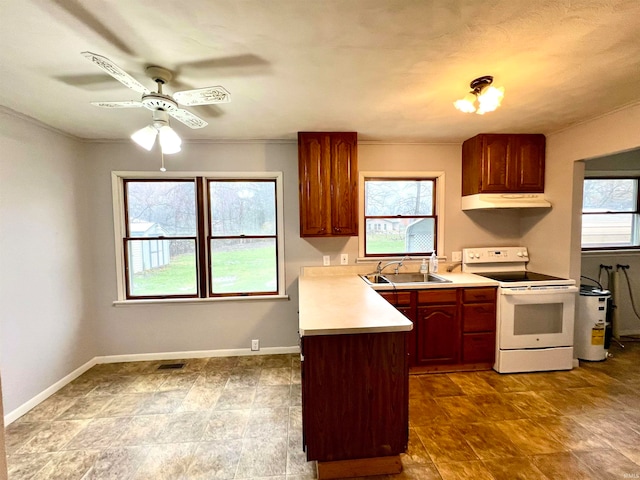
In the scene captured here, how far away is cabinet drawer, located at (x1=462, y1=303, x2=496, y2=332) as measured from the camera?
280 cm

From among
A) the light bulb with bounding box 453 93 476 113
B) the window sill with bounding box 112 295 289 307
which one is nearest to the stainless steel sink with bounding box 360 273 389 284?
the window sill with bounding box 112 295 289 307

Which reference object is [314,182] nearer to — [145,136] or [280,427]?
[145,136]

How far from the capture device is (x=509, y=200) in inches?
118

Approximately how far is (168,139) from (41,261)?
6.06 ft

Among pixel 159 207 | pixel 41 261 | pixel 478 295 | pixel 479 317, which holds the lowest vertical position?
pixel 479 317

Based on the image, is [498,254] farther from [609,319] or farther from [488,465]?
[488,465]

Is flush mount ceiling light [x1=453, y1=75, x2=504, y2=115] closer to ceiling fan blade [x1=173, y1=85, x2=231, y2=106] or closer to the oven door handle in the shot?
ceiling fan blade [x1=173, y1=85, x2=231, y2=106]

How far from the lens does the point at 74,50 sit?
1.52 meters

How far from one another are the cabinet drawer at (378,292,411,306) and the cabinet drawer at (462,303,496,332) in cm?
58

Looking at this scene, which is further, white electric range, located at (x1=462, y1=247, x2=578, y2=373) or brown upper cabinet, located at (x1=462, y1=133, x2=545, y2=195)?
brown upper cabinet, located at (x1=462, y1=133, x2=545, y2=195)

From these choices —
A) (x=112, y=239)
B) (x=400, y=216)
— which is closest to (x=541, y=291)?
(x=400, y=216)

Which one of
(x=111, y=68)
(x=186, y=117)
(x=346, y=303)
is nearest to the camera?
(x=111, y=68)

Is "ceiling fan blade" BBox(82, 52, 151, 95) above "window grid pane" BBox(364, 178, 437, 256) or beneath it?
above

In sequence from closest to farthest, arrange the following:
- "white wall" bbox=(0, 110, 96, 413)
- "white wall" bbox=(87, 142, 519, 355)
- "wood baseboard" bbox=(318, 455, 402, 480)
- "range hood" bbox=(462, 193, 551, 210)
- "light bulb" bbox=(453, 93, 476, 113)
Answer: "wood baseboard" bbox=(318, 455, 402, 480), "light bulb" bbox=(453, 93, 476, 113), "white wall" bbox=(0, 110, 96, 413), "range hood" bbox=(462, 193, 551, 210), "white wall" bbox=(87, 142, 519, 355)
